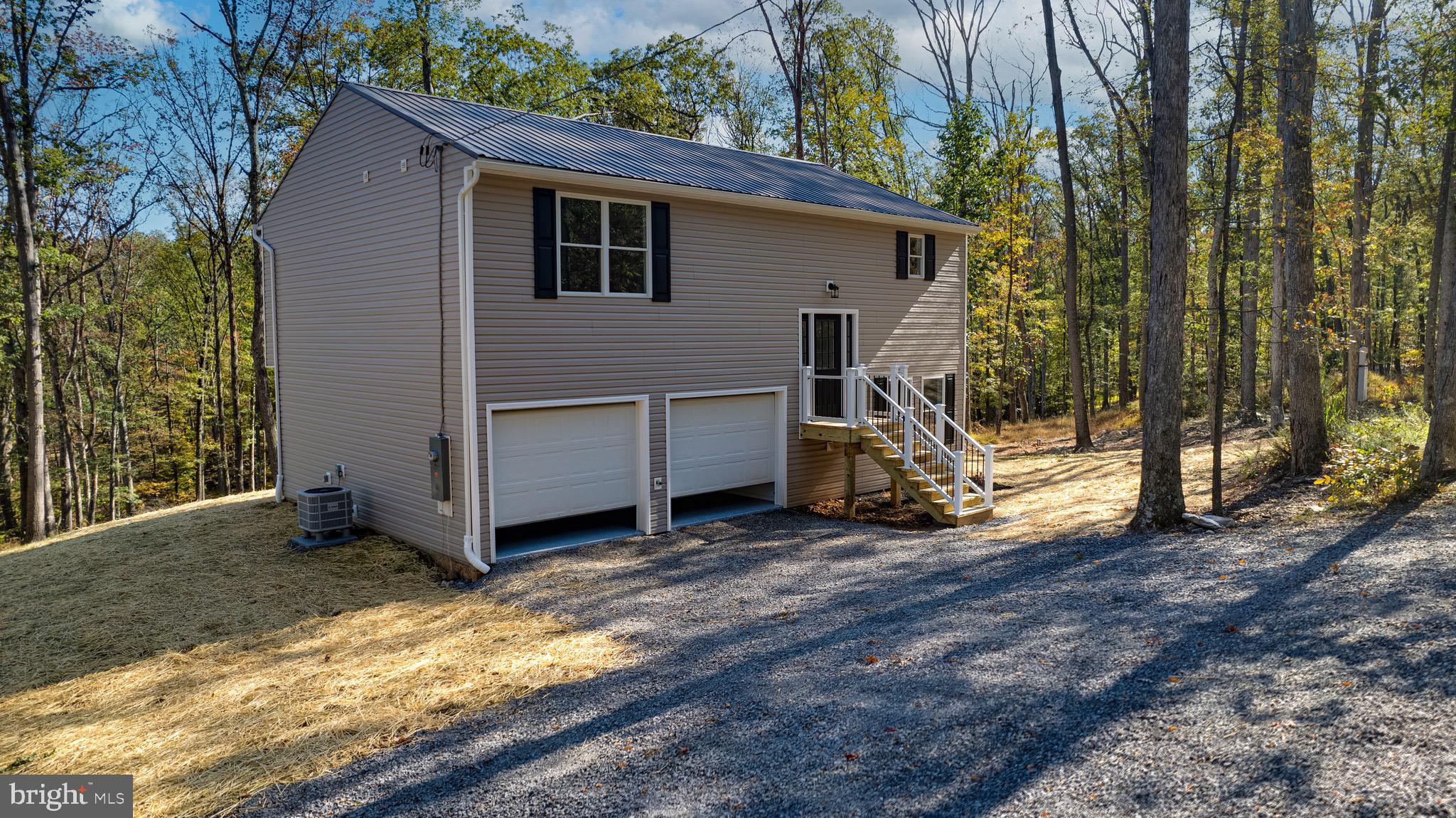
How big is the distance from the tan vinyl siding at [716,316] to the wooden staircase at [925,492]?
145cm

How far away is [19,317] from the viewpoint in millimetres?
15828

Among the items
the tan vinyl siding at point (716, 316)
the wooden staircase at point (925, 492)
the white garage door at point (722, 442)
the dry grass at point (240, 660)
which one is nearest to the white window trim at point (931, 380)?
the tan vinyl siding at point (716, 316)

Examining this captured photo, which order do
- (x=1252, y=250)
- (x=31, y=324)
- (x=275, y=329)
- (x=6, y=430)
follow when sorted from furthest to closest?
1. (x=1252, y=250)
2. (x=6, y=430)
3. (x=31, y=324)
4. (x=275, y=329)

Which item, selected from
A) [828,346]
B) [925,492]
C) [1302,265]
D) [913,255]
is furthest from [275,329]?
[1302,265]

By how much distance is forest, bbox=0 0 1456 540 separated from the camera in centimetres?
1060

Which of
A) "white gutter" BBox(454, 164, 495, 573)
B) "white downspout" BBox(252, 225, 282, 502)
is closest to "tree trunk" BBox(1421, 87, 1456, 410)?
"white gutter" BBox(454, 164, 495, 573)

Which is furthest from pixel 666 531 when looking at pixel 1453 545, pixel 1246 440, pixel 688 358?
pixel 1246 440

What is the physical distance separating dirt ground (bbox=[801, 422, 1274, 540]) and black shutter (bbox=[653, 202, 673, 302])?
4.36m

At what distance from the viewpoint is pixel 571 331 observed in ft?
32.6

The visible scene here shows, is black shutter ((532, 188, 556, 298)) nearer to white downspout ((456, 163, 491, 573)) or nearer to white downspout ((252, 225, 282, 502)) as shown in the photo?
white downspout ((456, 163, 491, 573))

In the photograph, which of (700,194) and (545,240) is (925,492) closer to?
(700,194)

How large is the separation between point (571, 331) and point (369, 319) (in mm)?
3128

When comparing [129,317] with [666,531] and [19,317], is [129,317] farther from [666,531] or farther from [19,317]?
[666,531]

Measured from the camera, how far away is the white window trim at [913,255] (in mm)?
14172
